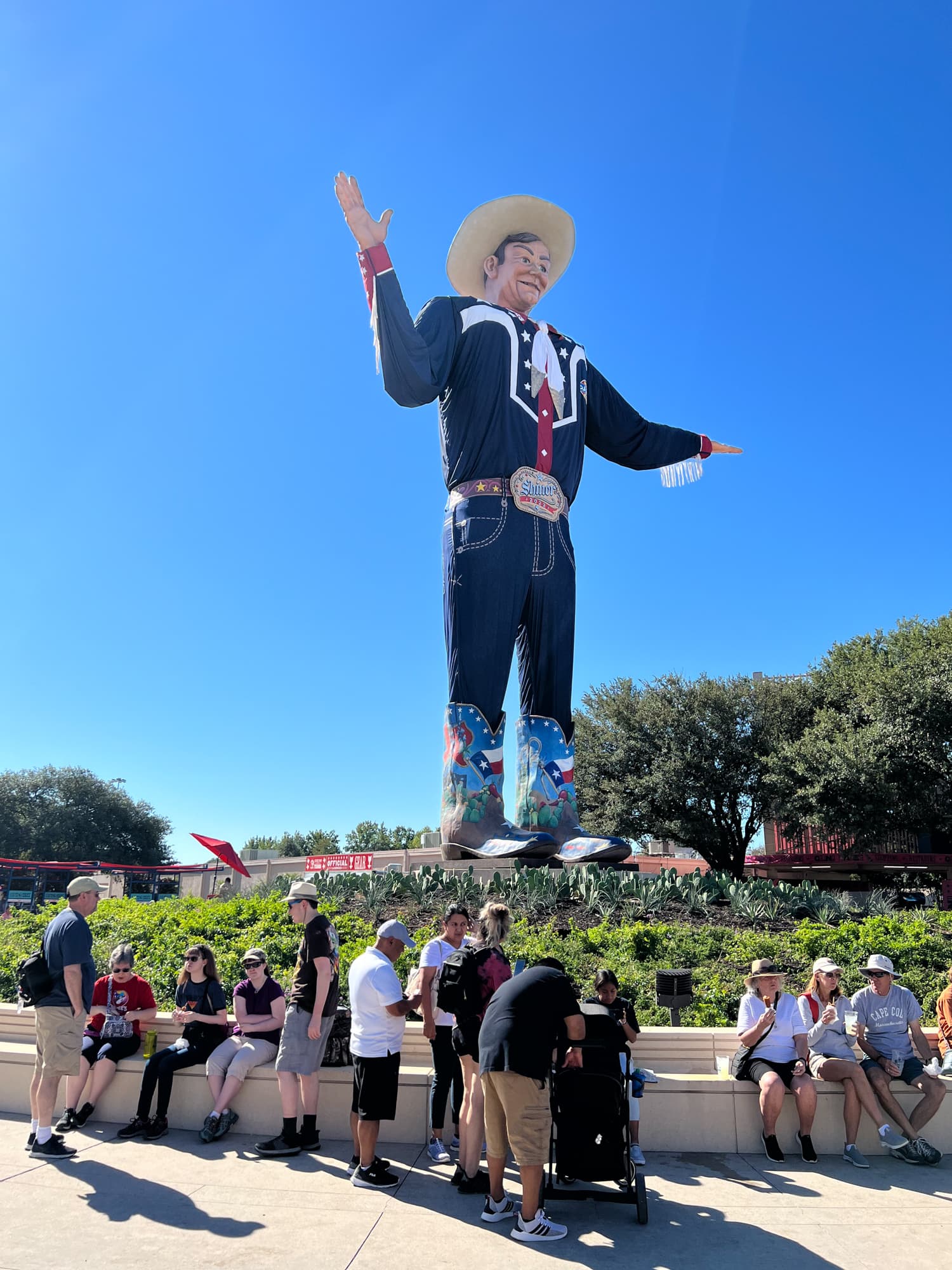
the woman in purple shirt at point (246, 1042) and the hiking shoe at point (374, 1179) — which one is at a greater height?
the woman in purple shirt at point (246, 1042)

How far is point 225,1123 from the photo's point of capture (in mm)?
5473

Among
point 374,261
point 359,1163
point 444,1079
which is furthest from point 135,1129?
point 374,261

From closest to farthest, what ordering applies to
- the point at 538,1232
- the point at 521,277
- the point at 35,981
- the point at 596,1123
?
the point at 538,1232, the point at 596,1123, the point at 35,981, the point at 521,277

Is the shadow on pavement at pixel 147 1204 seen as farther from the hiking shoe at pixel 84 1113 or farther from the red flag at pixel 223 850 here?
the red flag at pixel 223 850

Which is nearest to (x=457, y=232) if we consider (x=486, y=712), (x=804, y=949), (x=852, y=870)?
(x=486, y=712)

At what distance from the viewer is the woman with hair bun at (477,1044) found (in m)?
4.62

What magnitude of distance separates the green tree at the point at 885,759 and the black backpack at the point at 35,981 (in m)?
20.6

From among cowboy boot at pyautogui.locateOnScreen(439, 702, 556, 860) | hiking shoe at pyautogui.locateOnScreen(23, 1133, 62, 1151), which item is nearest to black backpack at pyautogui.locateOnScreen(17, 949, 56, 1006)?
hiking shoe at pyautogui.locateOnScreen(23, 1133, 62, 1151)

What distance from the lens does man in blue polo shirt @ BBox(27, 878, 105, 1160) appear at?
5.21m

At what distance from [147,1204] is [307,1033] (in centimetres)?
120

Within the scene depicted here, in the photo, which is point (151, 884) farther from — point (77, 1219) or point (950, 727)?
point (77, 1219)

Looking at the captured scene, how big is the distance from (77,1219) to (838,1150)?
4.02 meters

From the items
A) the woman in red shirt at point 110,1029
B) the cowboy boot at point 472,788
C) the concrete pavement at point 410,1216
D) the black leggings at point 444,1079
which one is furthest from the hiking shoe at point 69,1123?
the cowboy boot at point 472,788

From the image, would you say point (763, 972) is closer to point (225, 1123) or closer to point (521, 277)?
point (225, 1123)
